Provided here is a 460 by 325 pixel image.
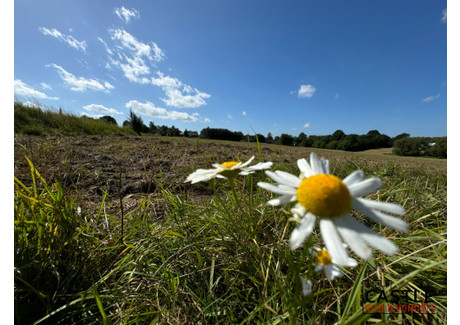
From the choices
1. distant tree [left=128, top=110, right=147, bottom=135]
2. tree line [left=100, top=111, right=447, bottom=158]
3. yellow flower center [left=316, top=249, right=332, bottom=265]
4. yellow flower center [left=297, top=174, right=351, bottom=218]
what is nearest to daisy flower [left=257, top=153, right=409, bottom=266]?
yellow flower center [left=297, top=174, right=351, bottom=218]

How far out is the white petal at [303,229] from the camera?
0.39 meters

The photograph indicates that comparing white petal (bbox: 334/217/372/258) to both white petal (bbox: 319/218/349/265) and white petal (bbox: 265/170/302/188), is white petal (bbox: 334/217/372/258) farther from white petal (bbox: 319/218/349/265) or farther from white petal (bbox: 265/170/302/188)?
white petal (bbox: 265/170/302/188)

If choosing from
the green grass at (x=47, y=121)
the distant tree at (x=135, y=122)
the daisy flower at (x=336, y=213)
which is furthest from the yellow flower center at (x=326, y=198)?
the distant tree at (x=135, y=122)

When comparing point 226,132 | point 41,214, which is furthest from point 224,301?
point 226,132

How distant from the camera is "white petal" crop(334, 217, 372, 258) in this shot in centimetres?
37

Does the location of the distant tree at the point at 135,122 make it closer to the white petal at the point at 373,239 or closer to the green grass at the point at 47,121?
the green grass at the point at 47,121

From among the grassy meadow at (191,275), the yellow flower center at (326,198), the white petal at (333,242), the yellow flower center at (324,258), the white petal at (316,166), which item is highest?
the white petal at (316,166)

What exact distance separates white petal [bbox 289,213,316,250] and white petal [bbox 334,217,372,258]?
62 mm

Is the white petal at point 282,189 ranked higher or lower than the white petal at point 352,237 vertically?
higher

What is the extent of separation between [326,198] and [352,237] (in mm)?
92

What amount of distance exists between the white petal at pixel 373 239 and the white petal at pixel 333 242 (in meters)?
0.04

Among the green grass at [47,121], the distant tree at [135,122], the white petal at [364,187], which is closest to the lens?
the white petal at [364,187]

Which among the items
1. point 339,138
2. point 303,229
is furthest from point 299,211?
point 339,138

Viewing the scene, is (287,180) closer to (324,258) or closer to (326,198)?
(326,198)
